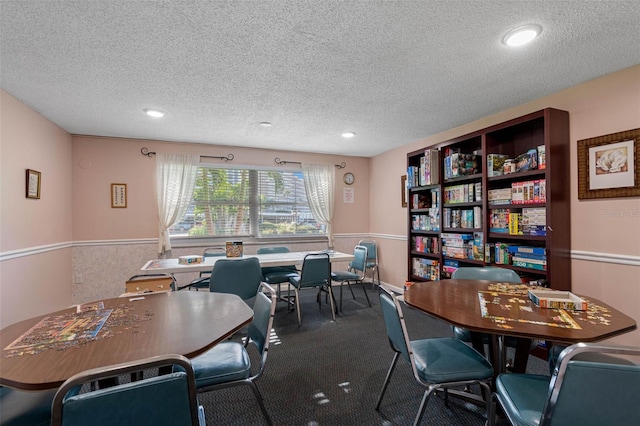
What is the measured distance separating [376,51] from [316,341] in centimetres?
261

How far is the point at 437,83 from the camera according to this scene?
2.49m

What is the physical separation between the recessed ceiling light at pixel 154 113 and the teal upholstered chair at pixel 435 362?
2.95 meters

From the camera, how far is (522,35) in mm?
1807

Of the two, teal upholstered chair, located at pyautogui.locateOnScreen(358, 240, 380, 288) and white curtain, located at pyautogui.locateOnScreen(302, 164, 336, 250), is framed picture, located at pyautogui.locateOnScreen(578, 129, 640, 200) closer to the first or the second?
teal upholstered chair, located at pyautogui.locateOnScreen(358, 240, 380, 288)

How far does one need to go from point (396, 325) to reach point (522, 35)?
1939 millimetres

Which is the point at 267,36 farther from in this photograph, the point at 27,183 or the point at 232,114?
the point at 27,183

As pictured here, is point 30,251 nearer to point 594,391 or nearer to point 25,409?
point 25,409

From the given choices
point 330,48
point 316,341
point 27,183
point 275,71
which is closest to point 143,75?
point 275,71

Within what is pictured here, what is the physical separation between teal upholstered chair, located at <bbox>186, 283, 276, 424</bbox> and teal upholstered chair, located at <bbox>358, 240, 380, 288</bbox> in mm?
3360

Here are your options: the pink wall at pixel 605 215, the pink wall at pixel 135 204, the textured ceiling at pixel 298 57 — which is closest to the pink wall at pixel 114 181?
the pink wall at pixel 135 204

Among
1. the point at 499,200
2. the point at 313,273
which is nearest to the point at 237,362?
the point at 313,273

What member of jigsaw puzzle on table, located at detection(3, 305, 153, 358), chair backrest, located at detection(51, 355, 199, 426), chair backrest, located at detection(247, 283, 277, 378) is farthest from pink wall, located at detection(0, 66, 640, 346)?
chair backrest, located at detection(51, 355, 199, 426)

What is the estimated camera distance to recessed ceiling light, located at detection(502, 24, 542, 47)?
5.74 feet

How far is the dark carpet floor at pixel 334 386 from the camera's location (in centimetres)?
180
